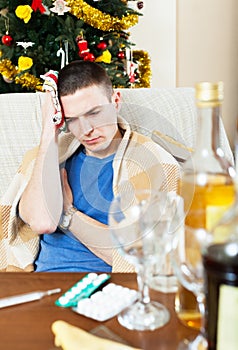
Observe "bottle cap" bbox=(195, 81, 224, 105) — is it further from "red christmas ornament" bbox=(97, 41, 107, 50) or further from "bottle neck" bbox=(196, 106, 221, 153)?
"red christmas ornament" bbox=(97, 41, 107, 50)

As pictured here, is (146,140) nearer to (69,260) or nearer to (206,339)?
(69,260)

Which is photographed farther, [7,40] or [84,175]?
[7,40]

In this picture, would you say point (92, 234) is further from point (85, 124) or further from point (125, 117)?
point (125, 117)

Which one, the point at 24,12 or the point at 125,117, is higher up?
the point at 24,12

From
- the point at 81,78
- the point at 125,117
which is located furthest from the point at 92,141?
the point at 125,117

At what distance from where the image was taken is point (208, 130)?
2.75 ft

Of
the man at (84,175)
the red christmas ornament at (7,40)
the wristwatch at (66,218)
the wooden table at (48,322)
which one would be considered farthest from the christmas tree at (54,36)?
the wooden table at (48,322)

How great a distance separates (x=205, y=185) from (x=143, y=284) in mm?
192

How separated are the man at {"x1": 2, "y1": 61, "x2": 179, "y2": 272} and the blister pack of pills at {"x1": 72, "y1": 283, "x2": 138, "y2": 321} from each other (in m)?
0.49

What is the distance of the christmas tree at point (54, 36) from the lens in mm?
3086

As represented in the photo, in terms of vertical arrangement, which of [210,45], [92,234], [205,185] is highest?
[205,185]

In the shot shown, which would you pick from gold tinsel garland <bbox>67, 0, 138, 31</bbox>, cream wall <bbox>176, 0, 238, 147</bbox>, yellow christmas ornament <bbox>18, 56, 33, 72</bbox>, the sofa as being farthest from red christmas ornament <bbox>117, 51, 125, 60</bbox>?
the sofa

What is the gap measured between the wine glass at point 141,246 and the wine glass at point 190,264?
6 centimetres

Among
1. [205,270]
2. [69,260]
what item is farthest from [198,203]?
[69,260]
